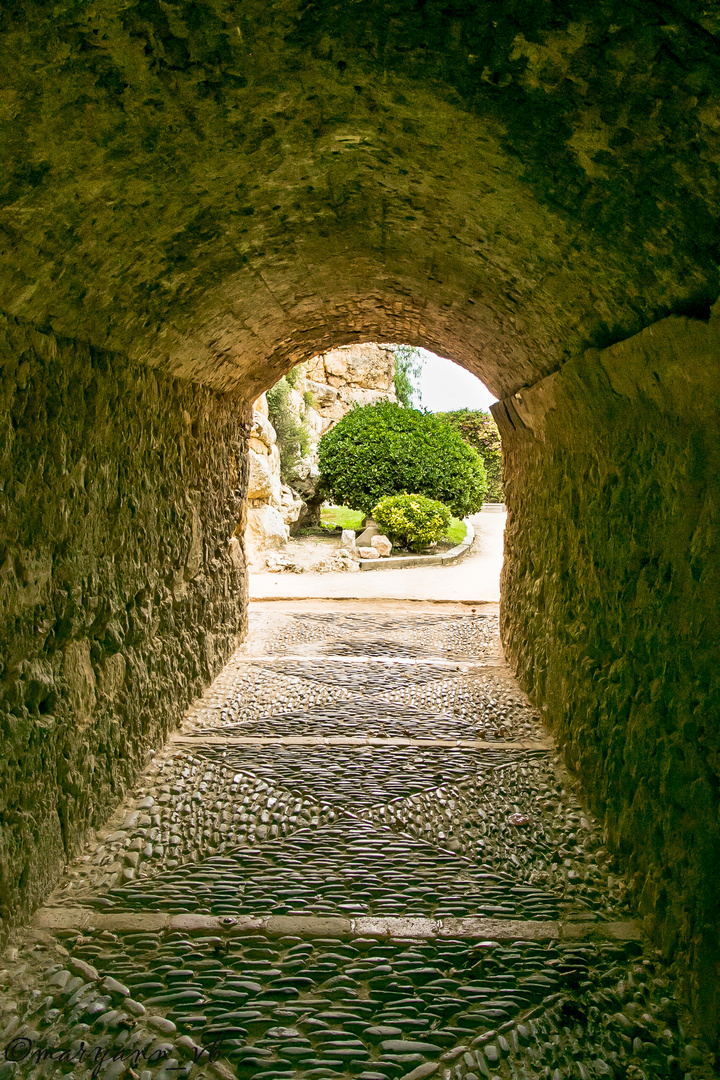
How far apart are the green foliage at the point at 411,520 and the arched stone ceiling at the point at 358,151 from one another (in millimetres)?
9099

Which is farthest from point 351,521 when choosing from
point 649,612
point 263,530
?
point 649,612

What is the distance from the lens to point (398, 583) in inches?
378

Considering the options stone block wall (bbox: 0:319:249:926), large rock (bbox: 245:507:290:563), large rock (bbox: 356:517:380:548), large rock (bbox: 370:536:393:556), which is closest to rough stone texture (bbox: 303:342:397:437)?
large rock (bbox: 356:517:380:548)

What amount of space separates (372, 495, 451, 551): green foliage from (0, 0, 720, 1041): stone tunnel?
819cm

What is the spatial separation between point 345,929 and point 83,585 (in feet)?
5.55

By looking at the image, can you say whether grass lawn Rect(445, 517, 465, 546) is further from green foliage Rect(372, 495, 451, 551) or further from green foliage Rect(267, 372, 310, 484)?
green foliage Rect(267, 372, 310, 484)

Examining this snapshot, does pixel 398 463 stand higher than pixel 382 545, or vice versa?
pixel 398 463

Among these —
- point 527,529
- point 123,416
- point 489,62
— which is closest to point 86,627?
point 123,416

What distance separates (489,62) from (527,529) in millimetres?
3721

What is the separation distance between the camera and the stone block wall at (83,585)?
95.0 inches

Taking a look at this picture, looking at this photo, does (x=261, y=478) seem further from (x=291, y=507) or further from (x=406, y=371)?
(x=406, y=371)

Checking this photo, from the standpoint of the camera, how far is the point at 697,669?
218cm

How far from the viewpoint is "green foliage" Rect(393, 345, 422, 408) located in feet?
78.9

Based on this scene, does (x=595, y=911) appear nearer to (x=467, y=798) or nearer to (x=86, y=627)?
(x=467, y=798)
